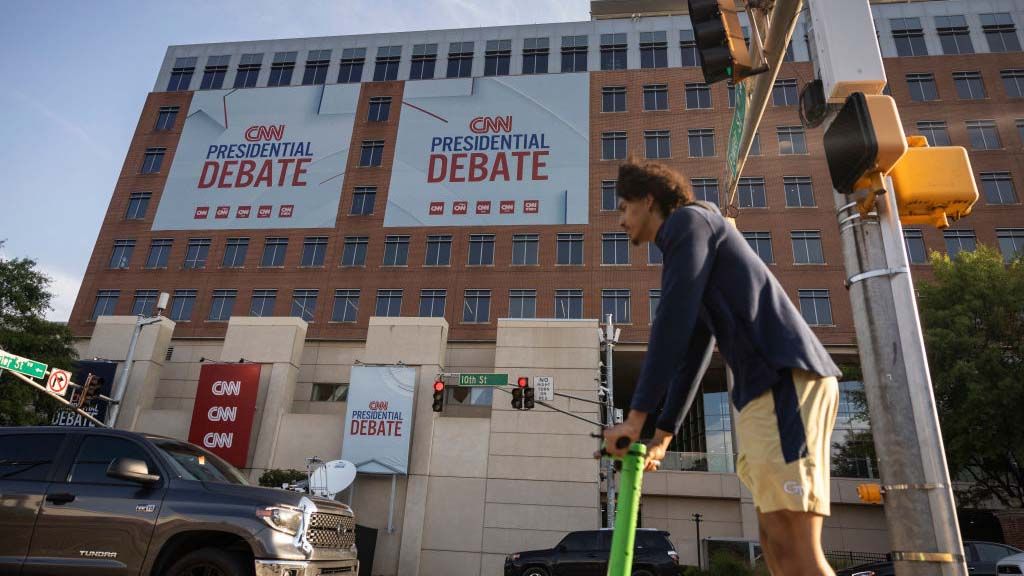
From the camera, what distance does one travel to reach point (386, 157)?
132 feet

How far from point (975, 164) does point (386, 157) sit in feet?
118

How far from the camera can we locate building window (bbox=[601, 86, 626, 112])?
4038cm

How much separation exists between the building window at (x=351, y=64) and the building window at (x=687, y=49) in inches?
903

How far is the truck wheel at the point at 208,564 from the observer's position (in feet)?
16.7

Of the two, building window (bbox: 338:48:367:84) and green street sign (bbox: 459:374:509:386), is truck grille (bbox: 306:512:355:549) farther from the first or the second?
building window (bbox: 338:48:367:84)

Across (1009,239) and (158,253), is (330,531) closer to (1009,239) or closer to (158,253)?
(158,253)

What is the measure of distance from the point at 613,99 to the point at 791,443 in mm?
41156

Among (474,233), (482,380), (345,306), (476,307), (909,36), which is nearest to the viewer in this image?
(482,380)

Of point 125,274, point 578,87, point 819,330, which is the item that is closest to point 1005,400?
point 819,330

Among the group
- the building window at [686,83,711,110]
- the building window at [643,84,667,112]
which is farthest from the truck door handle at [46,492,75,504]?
the building window at [686,83,711,110]

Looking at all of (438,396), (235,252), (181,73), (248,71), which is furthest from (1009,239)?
(181,73)

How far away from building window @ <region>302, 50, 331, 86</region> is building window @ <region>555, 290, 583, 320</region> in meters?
24.4

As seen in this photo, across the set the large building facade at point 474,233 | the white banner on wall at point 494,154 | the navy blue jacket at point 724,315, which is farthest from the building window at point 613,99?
the navy blue jacket at point 724,315

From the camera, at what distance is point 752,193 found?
3681 cm
